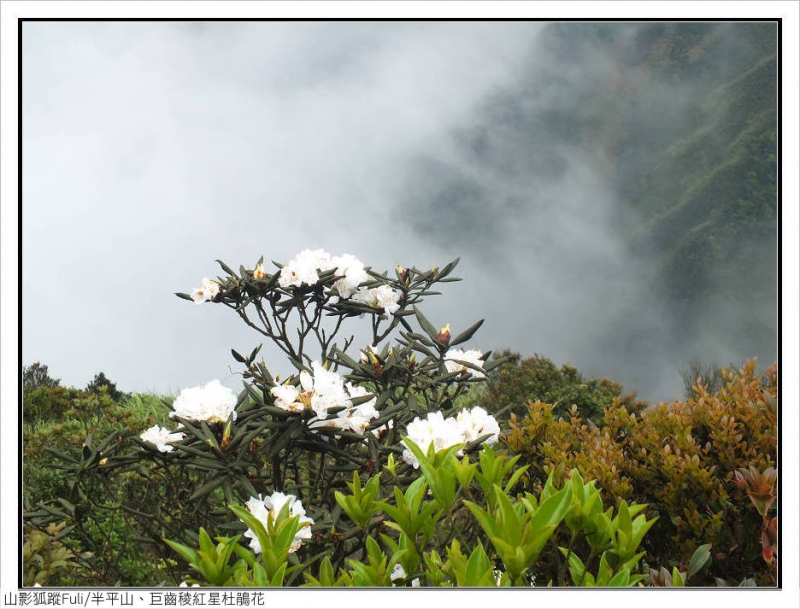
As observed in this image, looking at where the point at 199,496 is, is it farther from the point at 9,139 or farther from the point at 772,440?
the point at 772,440

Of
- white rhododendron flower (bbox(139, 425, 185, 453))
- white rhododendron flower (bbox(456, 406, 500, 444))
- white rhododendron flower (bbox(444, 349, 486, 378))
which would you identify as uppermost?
white rhododendron flower (bbox(444, 349, 486, 378))

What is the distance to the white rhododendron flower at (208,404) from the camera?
6.91ft

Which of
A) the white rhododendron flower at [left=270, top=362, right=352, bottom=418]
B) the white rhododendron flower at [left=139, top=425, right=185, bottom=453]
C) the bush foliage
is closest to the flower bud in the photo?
the bush foliage

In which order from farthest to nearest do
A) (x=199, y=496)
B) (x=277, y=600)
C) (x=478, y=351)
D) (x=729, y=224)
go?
(x=729, y=224), (x=478, y=351), (x=199, y=496), (x=277, y=600)

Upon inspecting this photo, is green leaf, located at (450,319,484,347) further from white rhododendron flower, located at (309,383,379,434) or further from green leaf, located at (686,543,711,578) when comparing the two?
green leaf, located at (686,543,711,578)

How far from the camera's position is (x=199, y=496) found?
2006 millimetres

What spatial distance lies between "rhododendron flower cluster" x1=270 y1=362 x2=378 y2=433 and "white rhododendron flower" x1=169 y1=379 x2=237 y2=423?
0.16m

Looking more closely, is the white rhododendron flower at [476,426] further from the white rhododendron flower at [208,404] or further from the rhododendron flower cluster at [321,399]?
the white rhododendron flower at [208,404]

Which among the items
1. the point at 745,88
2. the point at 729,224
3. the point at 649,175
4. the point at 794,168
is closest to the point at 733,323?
the point at 729,224

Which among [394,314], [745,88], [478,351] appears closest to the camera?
[478,351]

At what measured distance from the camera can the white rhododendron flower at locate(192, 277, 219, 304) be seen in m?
3.10

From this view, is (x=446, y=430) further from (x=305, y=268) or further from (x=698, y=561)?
(x=305, y=268)

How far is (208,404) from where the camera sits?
2.11m

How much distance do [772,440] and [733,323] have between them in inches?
391
